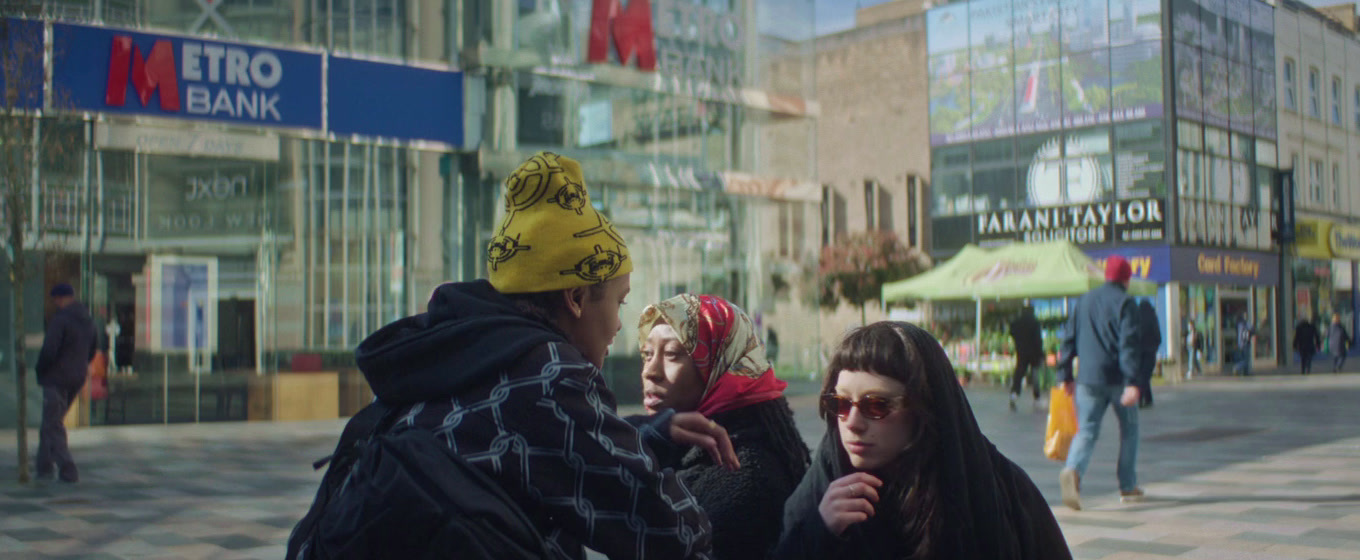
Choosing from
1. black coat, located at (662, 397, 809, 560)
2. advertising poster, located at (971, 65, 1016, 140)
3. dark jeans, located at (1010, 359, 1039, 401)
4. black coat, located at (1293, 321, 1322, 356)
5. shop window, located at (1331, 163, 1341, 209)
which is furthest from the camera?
shop window, located at (1331, 163, 1341, 209)

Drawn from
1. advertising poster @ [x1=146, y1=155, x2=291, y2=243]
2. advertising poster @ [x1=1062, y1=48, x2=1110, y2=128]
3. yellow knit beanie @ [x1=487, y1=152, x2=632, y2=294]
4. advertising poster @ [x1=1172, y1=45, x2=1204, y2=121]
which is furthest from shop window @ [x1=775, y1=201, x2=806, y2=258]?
yellow knit beanie @ [x1=487, y1=152, x2=632, y2=294]

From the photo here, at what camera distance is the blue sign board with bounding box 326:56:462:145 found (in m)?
18.0

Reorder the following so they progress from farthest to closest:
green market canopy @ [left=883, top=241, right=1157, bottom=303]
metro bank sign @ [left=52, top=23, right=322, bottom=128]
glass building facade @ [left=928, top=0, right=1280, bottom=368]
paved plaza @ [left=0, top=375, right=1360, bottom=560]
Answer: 1. glass building facade @ [left=928, top=0, right=1280, bottom=368]
2. green market canopy @ [left=883, top=241, right=1157, bottom=303]
3. metro bank sign @ [left=52, top=23, right=322, bottom=128]
4. paved plaza @ [left=0, top=375, right=1360, bottom=560]

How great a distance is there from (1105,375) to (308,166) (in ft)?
41.9

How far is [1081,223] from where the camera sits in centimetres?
3584

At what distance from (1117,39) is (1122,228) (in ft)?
18.1

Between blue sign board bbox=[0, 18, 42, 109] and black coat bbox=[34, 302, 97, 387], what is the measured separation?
182 cm

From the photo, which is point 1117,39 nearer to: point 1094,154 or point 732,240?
point 1094,154

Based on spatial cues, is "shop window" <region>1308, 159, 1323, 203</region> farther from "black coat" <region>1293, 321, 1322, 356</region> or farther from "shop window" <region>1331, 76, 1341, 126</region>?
"black coat" <region>1293, 321, 1322, 356</region>

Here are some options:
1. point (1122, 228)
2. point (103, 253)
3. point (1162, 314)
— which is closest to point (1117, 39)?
point (1122, 228)

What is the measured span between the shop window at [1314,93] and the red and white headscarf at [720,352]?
45118 millimetres

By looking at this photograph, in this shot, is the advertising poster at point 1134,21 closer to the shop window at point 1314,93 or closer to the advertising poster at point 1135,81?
the advertising poster at point 1135,81

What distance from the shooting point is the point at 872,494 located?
7.66 ft

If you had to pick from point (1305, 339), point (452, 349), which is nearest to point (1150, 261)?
point (1305, 339)
